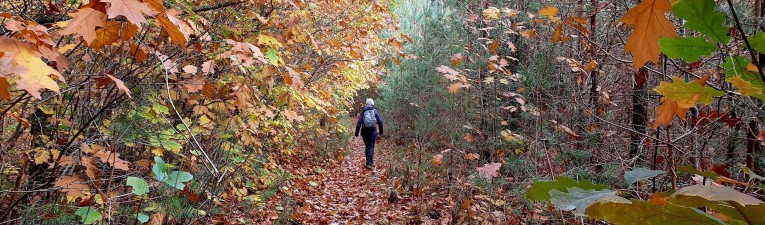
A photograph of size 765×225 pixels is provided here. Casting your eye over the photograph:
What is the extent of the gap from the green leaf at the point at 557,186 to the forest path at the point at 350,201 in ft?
16.9

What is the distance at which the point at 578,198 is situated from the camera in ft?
2.11

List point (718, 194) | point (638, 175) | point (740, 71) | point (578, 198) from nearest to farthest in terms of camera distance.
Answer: point (718, 194) → point (578, 198) → point (740, 71) → point (638, 175)

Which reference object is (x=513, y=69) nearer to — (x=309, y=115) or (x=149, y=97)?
(x=309, y=115)

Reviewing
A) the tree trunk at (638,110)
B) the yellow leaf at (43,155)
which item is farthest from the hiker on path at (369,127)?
the yellow leaf at (43,155)

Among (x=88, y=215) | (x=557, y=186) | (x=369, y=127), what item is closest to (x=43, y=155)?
(x=88, y=215)

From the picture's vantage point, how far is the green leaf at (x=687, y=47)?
0.78m

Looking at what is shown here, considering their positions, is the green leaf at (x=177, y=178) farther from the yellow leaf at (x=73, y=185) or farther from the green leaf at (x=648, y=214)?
the green leaf at (x=648, y=214)

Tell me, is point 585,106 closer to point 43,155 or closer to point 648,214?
point 648,214

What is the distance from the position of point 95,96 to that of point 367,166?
7.31 meters

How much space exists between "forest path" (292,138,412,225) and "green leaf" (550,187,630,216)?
5276 millimetres

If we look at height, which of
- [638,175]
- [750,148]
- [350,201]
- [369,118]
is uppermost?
[638,175]

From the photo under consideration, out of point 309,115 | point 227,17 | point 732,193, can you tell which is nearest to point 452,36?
point 309,115

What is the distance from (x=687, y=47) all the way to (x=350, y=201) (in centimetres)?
673

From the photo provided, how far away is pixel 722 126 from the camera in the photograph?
3.17 m
